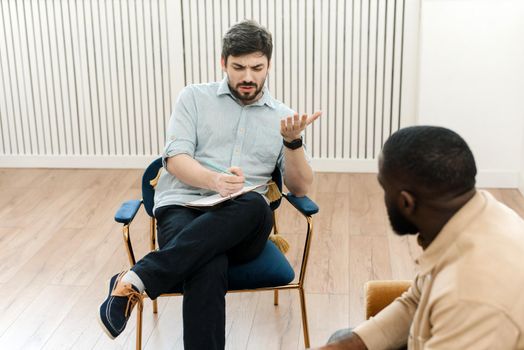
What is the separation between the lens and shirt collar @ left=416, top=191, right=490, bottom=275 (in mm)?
1378

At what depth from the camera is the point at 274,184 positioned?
9.17 ft

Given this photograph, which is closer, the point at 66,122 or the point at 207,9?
the point at 207,9

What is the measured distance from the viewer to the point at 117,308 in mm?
2240

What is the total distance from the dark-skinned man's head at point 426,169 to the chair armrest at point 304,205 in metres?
1.16

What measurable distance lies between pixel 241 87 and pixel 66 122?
2.85 meters

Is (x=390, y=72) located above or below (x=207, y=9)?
below

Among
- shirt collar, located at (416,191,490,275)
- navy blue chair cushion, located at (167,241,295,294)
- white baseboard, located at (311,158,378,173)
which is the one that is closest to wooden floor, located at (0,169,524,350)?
white baseboard, located at (311,158,378,173)

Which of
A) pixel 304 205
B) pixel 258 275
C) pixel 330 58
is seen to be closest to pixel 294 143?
pixel 304 205

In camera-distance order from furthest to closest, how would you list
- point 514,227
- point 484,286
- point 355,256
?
point 355,256
point 514,227
point 484,286

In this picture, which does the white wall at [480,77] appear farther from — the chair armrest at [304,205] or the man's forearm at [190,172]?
the man's forearm at [190,172]

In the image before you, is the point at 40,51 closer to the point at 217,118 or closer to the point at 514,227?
the point at 217,118

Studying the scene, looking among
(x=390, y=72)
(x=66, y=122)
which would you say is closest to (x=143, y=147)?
(x=66, y=122)

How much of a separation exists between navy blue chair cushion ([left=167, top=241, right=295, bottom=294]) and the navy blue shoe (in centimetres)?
18

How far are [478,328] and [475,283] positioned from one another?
79 millimetres
